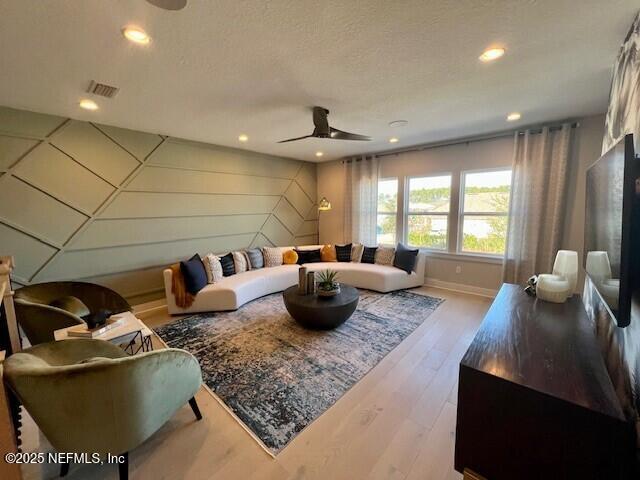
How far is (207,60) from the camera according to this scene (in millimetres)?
1891

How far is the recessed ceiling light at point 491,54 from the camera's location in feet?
5.89

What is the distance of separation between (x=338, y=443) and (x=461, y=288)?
3642 mm

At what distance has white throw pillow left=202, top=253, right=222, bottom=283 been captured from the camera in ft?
12.6

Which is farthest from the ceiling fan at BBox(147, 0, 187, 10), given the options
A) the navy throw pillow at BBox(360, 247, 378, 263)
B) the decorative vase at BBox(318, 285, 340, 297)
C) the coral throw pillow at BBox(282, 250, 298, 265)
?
the navy throw pillow at BBox(360, 247, 378, 263)

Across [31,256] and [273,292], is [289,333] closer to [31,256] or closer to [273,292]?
[273,292]

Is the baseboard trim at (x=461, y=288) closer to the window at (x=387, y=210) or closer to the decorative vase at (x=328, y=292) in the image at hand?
the window at (x=387, y=210)

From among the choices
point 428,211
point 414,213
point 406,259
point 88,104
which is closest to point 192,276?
point 88,104

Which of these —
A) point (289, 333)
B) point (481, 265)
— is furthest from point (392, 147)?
point (289, 333)

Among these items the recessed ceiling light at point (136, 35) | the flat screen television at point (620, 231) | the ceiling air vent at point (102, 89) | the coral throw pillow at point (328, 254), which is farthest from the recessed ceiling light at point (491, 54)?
the coral throw pillow at point (328, 254)

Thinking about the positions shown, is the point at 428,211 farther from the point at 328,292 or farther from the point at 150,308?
the point at 150,308

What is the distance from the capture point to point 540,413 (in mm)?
1040

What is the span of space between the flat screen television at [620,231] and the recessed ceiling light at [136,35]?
248 cm

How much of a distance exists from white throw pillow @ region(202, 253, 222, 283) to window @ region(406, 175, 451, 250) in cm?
353

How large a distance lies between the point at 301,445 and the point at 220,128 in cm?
357
